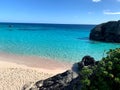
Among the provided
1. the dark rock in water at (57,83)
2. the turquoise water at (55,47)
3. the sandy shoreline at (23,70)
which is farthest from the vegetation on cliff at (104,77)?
the turquoise water at (55,47)

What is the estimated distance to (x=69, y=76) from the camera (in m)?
12.3

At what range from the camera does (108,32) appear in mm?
44156

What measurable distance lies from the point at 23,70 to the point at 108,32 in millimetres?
29167

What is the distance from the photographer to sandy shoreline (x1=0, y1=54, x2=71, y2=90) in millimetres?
14895

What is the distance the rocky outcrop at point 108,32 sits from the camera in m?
42.7

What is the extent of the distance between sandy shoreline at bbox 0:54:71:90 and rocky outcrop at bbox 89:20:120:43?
911 inches

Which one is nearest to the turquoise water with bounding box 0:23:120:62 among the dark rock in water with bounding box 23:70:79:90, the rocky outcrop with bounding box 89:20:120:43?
the rocky outcrop with bounding box 89:20:120:43

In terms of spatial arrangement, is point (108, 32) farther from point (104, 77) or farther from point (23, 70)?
point (104, 77)

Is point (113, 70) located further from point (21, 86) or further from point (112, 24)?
point (112, 24)

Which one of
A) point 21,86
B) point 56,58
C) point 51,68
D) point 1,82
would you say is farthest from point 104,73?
point 56,58

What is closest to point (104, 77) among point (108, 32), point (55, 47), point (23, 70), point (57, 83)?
point (57, 83)

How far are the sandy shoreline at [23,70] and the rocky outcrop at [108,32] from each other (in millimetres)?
23128

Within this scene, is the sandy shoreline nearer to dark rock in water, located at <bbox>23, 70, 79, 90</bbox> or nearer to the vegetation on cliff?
dark rock in water, located at <bbox>23, 70, 79, 90</bbox>

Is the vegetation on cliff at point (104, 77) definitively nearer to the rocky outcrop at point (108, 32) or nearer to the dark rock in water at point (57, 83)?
the dark rock in water at point (57, 83)
